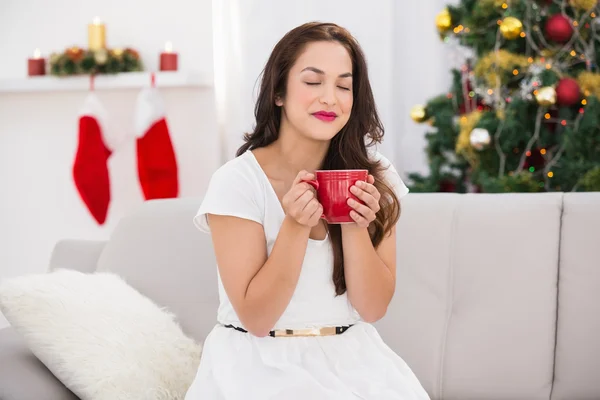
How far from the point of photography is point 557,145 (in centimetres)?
299

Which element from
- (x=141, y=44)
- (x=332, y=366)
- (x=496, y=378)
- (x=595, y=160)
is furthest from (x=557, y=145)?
(x=141, y=44)

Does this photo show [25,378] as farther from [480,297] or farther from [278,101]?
[480,297]

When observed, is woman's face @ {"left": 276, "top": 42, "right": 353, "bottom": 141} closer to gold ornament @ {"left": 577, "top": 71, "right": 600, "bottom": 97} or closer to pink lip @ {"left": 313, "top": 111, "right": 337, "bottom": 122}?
pink lip @ {"left": 313, "top": 111, "right": 337, "bottom": 122}

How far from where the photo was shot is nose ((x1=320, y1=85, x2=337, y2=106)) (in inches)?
61.1

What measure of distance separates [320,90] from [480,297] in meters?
0.86

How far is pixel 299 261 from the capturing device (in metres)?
1.50

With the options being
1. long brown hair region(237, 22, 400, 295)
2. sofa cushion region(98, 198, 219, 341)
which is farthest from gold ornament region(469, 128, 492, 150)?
long brown hair region(237, 22, 400, 295)

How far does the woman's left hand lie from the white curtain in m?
2.07

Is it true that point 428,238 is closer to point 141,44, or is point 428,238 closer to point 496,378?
point 496,378

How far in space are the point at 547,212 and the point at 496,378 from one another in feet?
1.46

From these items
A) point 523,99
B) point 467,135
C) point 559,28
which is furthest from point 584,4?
point 467,135

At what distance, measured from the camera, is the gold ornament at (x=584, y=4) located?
287 centimetres

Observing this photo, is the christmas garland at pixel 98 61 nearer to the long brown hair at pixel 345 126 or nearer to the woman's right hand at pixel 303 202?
the long brown hair at pixel 345 126

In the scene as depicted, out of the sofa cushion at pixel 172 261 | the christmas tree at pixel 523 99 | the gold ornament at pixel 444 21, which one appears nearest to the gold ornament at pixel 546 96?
the christmas tree at pixel 523 99
